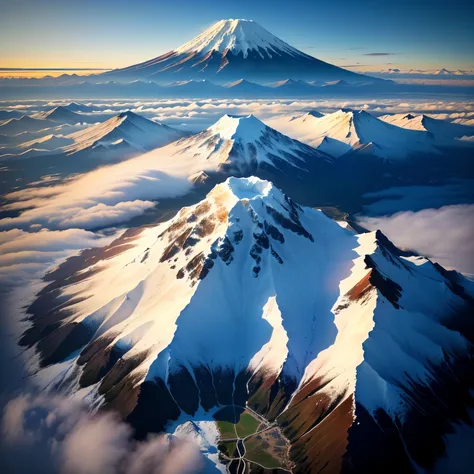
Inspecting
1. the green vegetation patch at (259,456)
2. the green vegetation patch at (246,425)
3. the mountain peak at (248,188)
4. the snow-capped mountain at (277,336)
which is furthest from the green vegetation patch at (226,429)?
the mountain peak at (248,188)

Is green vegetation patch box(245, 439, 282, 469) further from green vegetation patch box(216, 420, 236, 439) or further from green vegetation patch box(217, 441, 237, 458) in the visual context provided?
green vegetation patch box(216, 420, 236, 439)

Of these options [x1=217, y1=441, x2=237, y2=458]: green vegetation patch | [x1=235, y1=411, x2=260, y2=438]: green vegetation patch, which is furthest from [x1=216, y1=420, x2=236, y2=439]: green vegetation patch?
[x1=217, y1=441, x2=237, y2=458]: green vegetation patch

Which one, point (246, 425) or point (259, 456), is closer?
point (259, 456)

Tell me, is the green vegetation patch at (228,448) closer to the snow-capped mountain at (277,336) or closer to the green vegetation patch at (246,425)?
the green vegetation patch at (246,425)

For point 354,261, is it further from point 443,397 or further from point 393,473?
point 393,473

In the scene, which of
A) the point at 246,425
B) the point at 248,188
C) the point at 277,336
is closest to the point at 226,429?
the point at 246,425

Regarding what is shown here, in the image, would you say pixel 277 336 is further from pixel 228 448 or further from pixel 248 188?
pixel 248 188

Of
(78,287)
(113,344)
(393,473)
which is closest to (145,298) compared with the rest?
(113,344)

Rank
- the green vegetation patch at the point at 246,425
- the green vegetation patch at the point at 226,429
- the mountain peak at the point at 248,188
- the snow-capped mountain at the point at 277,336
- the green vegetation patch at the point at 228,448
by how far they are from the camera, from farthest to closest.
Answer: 1. the mountain peak at the point at 248,188
2. the green vegetation patch at the point at 246,425
3. the green vegetation patch at the point at 226,429
4. the snow-capped mountain at the point at 277,336
5. the green vegetation patch at the point at 228,448
